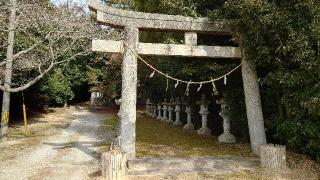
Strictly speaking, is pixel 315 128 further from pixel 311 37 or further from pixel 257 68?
pixel 257 68

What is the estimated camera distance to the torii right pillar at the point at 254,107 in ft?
32.7

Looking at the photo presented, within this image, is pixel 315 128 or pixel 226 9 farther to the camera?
pixel 226 9

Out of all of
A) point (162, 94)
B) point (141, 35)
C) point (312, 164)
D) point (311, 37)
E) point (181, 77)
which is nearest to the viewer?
point (311, 37)

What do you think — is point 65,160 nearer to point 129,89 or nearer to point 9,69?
point 129,89

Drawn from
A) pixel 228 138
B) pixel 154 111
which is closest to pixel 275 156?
pixel 228 138

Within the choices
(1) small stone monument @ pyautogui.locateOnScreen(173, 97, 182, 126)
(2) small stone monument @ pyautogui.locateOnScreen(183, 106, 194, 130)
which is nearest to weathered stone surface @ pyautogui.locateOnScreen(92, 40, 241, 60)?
(2) small stone monument @ pyautogui.locateOnScreen(183, 106, 194, 130)

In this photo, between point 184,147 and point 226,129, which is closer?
point 184,147

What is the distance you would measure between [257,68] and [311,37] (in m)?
2.92

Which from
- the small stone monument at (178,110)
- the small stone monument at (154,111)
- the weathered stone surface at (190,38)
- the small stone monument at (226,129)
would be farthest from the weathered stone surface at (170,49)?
the small stone monument at (154,111)

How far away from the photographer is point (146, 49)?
368 inches

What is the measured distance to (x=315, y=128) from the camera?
8125 millimetres

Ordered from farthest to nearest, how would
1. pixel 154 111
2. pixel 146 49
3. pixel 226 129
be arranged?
pixel 154 111
pixel 226 129
pixel 146 49

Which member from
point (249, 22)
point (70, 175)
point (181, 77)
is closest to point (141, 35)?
point (181, 77)

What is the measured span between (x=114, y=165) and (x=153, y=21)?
4.12 meters
